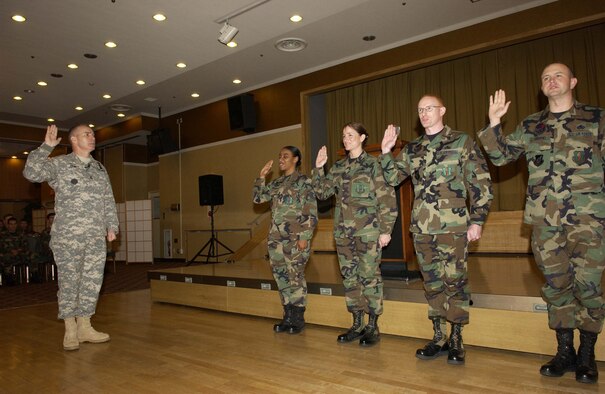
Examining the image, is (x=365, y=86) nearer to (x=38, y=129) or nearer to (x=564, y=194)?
(x=564, y=194)

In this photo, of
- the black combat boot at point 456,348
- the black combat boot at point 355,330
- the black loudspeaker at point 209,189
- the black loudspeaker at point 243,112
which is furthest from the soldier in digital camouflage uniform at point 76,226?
the black loudspeaker at point 243,112

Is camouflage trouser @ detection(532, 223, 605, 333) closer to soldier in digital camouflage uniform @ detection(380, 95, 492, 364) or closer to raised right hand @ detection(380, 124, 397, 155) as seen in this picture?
soldier in digital camouflage uniform @ detection(380, 95, 492, 364)

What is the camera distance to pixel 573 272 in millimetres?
2234

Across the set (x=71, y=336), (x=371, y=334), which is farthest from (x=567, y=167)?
(x=71, y=336)

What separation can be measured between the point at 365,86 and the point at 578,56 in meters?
3.45

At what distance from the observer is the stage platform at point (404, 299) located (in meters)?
2.66

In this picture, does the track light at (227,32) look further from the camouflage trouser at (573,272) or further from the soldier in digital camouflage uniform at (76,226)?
the camouflage trouser at (573,272)

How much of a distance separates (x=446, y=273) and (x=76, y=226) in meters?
2.63

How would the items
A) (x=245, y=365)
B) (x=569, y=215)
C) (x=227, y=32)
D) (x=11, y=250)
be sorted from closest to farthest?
1. (x=569, y=215)
2. (x=245, y=365)
3. (x=227, y=32)
4. (x=11, y=250)

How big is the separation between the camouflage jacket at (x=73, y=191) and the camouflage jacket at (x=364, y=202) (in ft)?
6.13

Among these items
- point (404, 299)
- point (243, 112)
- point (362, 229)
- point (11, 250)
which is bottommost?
point (404, 299)

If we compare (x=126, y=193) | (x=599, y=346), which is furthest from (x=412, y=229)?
(x=126, y=193)

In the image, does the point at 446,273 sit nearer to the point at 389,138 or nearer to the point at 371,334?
the point at 371,334

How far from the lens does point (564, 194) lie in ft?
7.22
